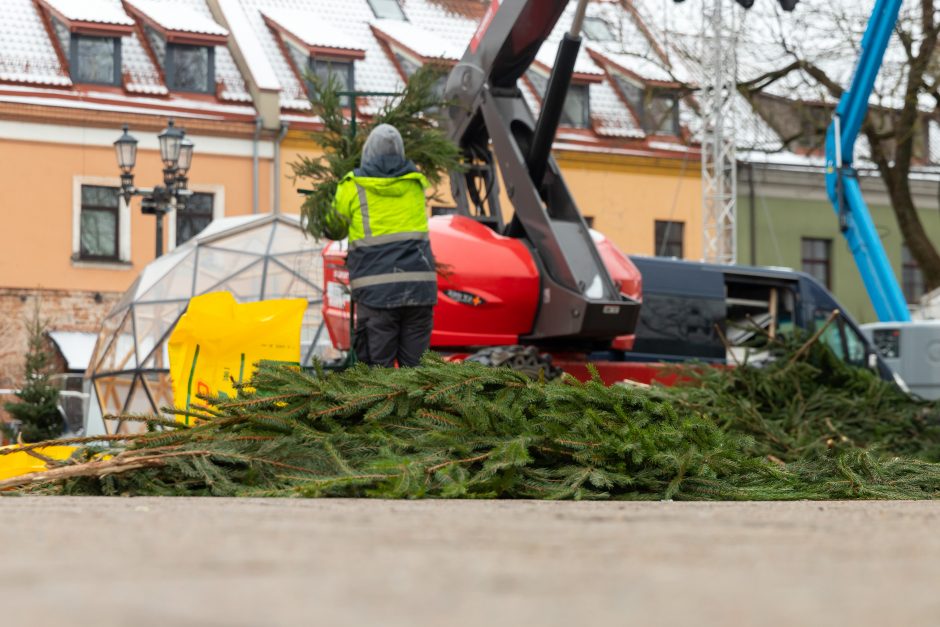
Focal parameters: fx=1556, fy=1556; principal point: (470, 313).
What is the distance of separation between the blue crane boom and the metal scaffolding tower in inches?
304

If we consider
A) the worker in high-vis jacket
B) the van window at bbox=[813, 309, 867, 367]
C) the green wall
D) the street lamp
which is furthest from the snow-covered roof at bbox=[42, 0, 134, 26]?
the worker in high-vis jacket

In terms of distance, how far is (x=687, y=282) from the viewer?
605 inches

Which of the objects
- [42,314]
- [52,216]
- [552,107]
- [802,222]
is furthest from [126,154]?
[802,222]

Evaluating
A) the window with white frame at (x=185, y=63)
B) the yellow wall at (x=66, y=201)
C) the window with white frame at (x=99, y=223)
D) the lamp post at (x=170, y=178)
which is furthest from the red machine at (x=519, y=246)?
the window with white frame at (x=185, y=63)

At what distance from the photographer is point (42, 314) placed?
27812mm

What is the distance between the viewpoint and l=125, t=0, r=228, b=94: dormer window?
29.6m

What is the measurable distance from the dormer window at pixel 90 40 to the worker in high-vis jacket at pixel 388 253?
20897 mm

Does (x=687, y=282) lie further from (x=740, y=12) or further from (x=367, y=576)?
(x=367, y=576)

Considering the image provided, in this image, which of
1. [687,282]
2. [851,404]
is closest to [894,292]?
[687,282]

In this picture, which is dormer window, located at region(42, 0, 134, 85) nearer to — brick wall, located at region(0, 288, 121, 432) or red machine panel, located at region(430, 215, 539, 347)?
brick wall, located at region(0, 288, 121, 432)

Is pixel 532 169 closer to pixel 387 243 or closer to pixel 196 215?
pixel 387 243

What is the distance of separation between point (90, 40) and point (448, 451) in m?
25.1

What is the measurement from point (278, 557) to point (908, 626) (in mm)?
1031

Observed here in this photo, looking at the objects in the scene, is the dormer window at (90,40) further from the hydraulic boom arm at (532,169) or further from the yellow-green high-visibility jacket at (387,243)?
the yellow-green high-visibility jacket at (387,243)
